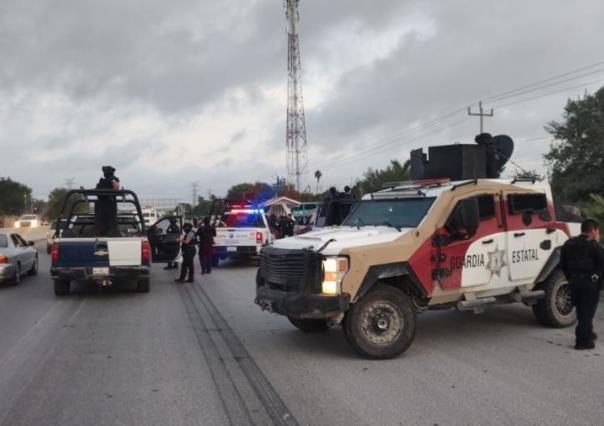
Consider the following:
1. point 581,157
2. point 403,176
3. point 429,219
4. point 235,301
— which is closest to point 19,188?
point 403,176

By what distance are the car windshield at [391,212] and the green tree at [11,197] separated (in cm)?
7244

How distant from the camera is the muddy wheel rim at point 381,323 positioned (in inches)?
265

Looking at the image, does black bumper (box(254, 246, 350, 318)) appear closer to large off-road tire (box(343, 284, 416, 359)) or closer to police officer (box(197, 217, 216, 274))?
large off-road tire (box(343, 284, 416, 359))

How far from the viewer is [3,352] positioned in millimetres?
7320

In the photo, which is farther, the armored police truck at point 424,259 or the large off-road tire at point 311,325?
the large off-road tire at point 311,325

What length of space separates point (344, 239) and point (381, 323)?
1046 mm

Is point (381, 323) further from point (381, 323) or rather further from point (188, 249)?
point (188, 249)

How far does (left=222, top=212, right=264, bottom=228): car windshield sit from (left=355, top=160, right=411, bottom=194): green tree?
2491cm

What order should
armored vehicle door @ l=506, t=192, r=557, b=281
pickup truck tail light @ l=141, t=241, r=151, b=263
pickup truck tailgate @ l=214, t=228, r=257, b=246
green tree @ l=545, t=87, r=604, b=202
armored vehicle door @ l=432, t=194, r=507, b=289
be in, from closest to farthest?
armored vehicle door @ l=432, t=194, r=507, b=289, armored vehicle door @ l=506, t=192, r=557, b=281, pickup truck tail light @ l=141, t=241, r=151, b=263, pickup truck tailgate @ l=214, t=228, r=257, b=246, green tree @ l=545, t=87, r=604, b=202

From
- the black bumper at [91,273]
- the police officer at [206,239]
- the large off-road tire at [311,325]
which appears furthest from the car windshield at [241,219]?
the large off-road tire at [311,325]

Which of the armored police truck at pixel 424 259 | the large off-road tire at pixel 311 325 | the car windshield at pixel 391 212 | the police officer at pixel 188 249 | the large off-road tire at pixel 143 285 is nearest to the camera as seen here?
the armored police truck at pixel 424 259

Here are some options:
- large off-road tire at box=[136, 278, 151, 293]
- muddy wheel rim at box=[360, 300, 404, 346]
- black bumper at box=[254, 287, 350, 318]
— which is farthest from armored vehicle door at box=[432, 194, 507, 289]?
large off-road tire at box=[136, 278, 151, 293]

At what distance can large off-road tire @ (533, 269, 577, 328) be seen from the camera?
8227 millimetres

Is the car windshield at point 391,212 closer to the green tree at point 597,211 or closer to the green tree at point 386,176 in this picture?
the green tree at point 597,211
